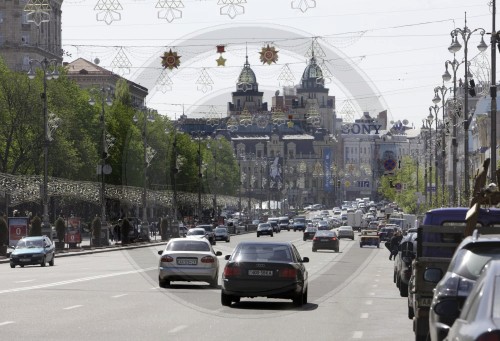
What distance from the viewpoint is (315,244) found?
A: 267 ft

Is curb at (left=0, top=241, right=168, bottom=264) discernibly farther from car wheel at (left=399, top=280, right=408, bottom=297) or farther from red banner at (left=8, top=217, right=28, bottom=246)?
car wheel at (left=399, top=280, right=408, bottom=297)

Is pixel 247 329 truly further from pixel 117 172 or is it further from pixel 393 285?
pixel 117 172

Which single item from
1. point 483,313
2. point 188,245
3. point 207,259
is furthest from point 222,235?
point 483,313

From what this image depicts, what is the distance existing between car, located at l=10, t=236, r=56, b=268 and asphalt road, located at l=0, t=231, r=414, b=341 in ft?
31.9

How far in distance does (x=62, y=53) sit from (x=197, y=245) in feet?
427

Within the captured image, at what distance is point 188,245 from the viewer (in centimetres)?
3603

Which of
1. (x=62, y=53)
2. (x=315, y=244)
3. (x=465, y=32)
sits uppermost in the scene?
(x=62, y=53)

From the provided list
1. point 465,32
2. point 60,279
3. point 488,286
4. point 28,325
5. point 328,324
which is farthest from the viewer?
point 465,32

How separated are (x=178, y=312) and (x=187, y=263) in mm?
9757

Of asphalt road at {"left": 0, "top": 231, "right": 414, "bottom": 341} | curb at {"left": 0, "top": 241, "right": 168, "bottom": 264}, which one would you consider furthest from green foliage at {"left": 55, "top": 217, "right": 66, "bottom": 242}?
asphalt road at {"left": 0, "top": 231, "right": 414, "bottom": 341}

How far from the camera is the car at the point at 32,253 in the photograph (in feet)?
170

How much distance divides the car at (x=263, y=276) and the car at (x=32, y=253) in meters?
24.9

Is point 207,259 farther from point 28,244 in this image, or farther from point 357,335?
point 28,244

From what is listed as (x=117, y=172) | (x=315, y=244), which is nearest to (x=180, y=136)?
(x=117, y=172)
